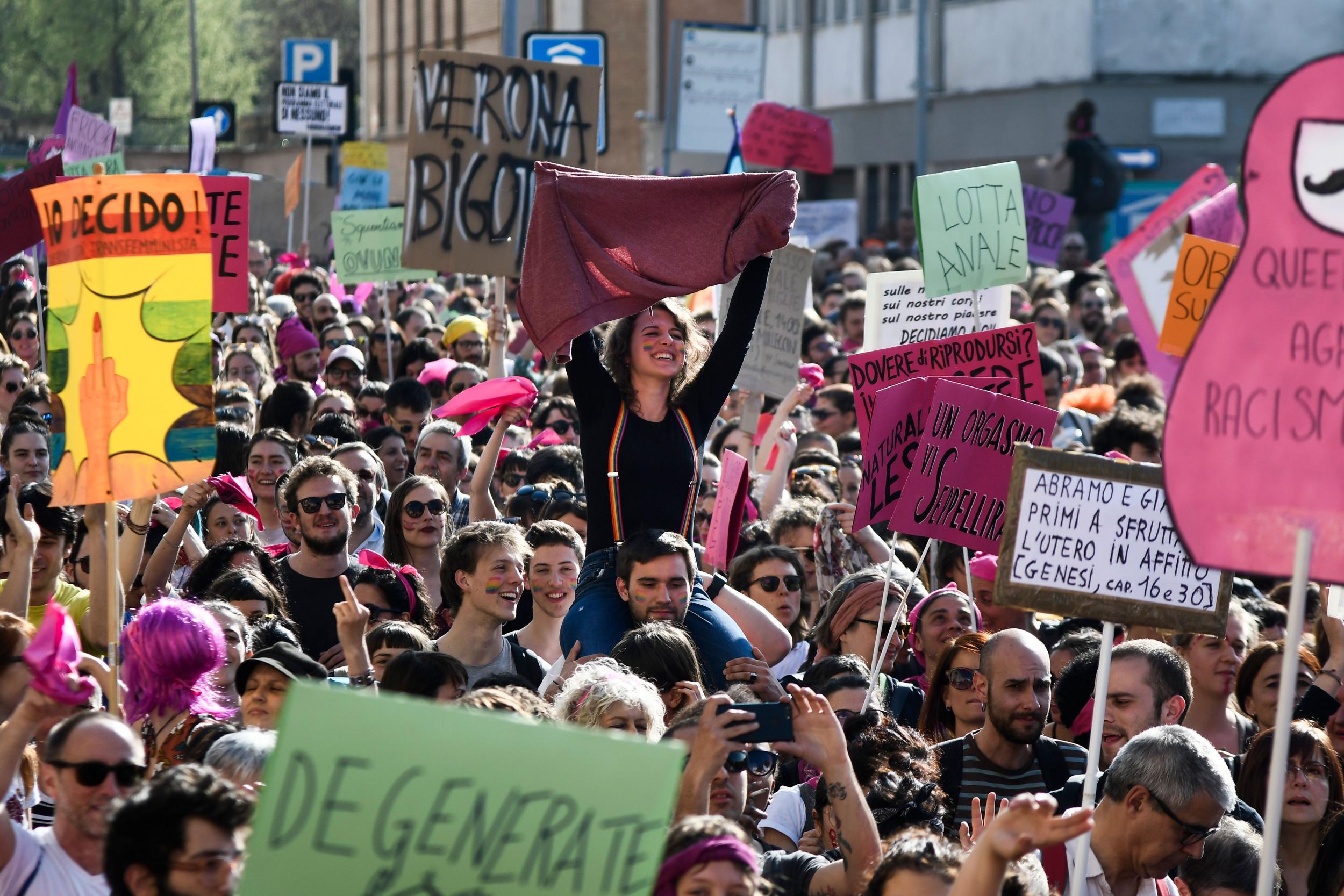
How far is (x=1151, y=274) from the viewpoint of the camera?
345 inches

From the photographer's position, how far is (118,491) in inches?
193

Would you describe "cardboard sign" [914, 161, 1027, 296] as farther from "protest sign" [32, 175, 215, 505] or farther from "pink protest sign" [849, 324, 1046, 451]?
"protest sign" [32, 175, 215, 505]

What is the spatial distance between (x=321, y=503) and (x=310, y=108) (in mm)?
17681

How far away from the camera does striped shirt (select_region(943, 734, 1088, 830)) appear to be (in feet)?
17.8

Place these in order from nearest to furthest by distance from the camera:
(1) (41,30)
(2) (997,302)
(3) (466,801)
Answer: (3) (466,801)
(2) (997,302)
(1) (41,30)

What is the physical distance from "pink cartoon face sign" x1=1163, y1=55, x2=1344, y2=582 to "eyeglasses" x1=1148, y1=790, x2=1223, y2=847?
1.41 m

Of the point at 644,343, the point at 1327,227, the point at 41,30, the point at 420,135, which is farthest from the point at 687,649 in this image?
the point at 41,30

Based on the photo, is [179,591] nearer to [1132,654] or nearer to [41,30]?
[1132,654]

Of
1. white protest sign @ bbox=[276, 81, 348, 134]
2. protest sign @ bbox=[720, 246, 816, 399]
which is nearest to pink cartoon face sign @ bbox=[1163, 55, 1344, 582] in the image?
protest sign @ bbox=[720, 246, 816, 399]

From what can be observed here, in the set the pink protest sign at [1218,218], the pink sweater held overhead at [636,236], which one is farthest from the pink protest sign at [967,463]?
the pink protest sign at [1218,218]

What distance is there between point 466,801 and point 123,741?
1180 mm

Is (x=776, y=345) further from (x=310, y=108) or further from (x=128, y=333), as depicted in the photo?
(x=310, y=108)

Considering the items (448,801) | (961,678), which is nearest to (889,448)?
(961,678)

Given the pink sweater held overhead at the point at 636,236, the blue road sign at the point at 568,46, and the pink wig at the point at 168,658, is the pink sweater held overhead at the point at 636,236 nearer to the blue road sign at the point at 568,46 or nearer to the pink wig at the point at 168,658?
the pink wig at the point at 168,658
